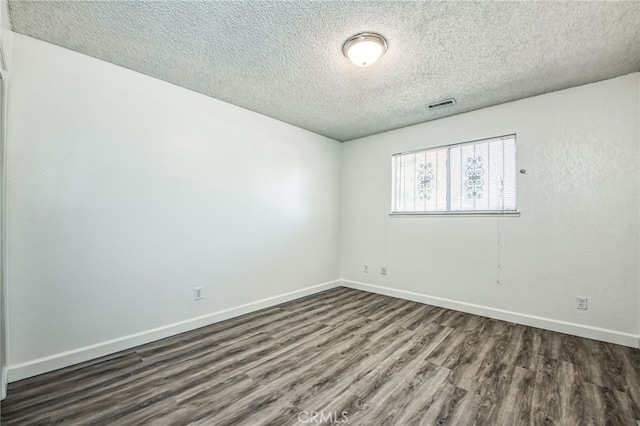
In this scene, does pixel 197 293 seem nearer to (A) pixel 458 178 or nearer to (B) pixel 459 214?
(B) pixel 459 214

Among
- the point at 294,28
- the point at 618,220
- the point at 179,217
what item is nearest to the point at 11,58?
the point at 179,217

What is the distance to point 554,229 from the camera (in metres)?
2.93

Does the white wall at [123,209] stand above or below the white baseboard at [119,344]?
above

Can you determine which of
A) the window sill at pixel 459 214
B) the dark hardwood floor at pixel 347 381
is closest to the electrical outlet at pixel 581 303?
the dark hardwood floor at pixel 347 381

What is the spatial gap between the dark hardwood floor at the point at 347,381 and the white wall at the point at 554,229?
0.35m

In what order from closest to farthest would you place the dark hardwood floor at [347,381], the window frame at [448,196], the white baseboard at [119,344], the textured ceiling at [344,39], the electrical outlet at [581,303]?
the dark hardwood floor at [347,381] → the textured ceiling at [344,39] → the white baseboard at [119,344] → the electrical outlet at [581,303] → the window frame at [448,196]

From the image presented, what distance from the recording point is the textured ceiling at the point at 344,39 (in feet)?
5.94

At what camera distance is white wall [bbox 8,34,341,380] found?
6.79 feet

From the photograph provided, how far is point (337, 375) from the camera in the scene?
6.82 ft

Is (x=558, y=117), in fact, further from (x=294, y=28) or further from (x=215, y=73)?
(x=215, y=73)

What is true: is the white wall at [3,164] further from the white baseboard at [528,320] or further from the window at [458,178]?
the window at [458,178]

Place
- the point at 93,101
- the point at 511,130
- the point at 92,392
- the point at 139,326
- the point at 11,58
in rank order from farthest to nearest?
the point at 511,130 → the point at 139,326 → the point at 93,101 → the point at 11,58 → the point at 92,392

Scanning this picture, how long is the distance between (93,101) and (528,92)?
4394 mm

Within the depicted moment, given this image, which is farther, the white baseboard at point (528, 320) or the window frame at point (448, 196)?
the window frame at point (448, 196)
